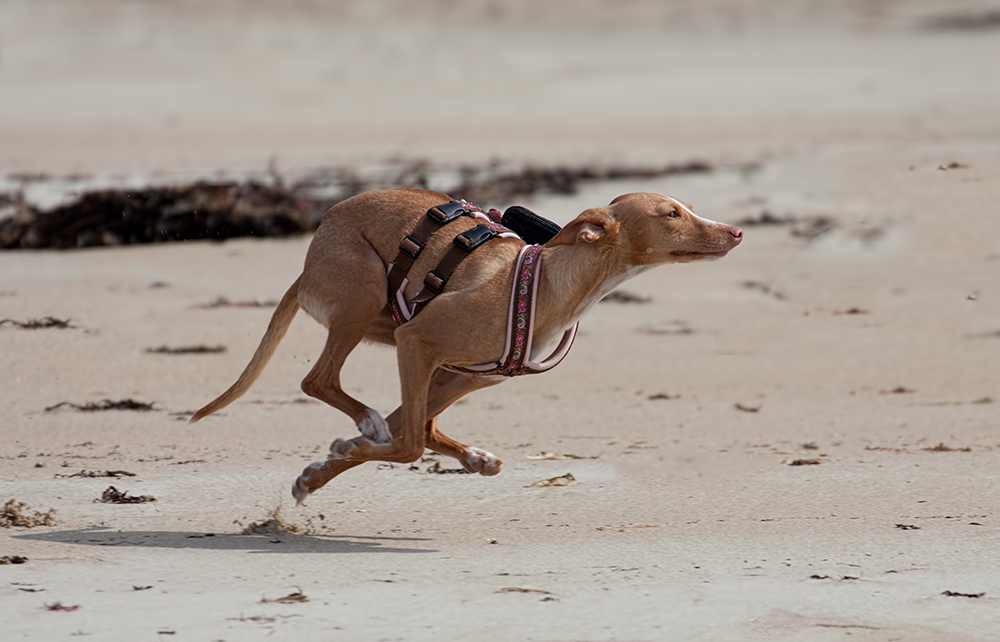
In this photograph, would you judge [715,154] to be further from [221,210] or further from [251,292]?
[251,292]

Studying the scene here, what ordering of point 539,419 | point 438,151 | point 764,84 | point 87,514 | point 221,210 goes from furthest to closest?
point 764,84
point 438,151
point 221,210
point 539,419
point 87,514

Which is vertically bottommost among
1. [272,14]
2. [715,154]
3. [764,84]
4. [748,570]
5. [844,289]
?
[748,570]

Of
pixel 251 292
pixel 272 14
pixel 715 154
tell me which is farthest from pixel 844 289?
pixel 272 14

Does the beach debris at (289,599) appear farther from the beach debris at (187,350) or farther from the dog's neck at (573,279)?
the beach debris at (187,350)

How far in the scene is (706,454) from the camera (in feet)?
24.8

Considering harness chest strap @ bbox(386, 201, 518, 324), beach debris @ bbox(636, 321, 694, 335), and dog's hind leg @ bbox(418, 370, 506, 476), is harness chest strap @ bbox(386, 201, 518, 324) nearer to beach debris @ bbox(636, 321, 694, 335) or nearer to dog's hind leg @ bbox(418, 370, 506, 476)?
dog's hind leg @ bbox(418, 370, 506, 476)

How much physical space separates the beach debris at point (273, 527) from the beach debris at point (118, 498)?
2.39 ft

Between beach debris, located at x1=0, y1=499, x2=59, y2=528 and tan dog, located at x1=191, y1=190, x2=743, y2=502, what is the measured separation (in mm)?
1128

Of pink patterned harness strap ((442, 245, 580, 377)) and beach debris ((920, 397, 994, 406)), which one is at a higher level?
pink patterned harness strap ((442, 245, 580, 377))

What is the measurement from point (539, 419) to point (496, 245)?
2.60m

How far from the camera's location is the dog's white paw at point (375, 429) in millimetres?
6145

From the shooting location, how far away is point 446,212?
6.25 m

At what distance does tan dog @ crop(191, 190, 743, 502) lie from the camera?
594 cm

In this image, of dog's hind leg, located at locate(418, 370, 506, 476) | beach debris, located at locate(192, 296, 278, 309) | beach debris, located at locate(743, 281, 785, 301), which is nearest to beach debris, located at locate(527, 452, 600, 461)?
dog's hind leg, located at locate(418, 370, 506, 476)
